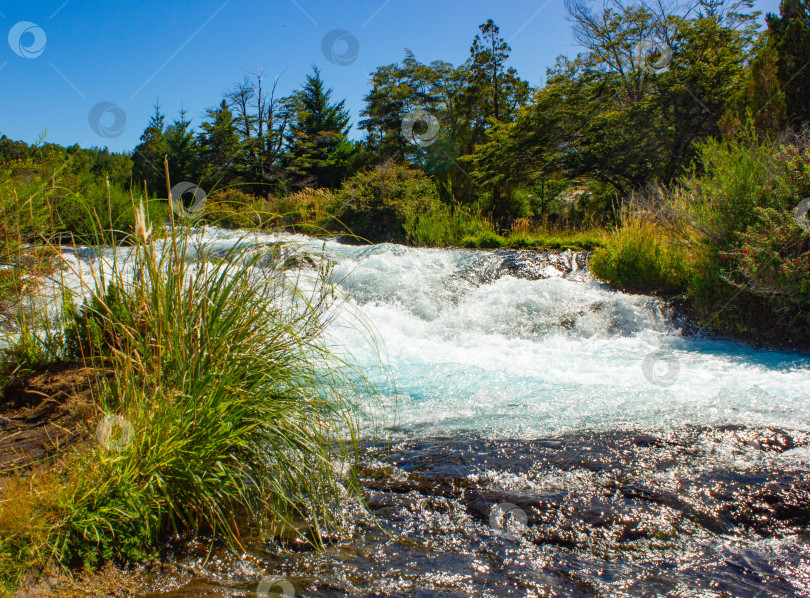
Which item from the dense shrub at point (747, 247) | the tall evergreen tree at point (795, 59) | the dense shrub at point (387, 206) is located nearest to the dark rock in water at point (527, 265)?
the dense shrub at point (747, 247)

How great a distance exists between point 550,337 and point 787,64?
9494 millimetres

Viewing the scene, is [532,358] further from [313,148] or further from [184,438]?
[313,148]

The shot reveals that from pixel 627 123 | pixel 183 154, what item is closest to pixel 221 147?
pixel 183 154

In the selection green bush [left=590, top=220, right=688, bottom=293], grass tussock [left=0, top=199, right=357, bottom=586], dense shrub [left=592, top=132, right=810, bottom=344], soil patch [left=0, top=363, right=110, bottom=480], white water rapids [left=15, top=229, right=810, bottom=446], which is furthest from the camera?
green bush [left=590, top=220, right=688, bottom=293]

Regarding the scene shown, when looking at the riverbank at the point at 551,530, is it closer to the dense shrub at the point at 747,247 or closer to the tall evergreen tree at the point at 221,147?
the dense shrub at the point at 747,247

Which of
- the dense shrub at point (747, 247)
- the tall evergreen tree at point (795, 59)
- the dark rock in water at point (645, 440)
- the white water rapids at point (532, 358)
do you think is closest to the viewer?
the dark rock in water at point (645, 440)

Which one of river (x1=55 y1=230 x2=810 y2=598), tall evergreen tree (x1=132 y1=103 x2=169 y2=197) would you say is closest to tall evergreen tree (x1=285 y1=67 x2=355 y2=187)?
tall evergreen tree (x1=132 y1=103 x2=169 y2=197)

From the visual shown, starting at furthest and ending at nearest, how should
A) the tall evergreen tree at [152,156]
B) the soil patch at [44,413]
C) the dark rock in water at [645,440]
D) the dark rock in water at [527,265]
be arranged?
the tall evergreen tree at [152,156] → the dark rock in water at [527,265] → the dark rock in water at [645,440] → the soil patch at [44,413]

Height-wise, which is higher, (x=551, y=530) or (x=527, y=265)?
(x=527, y=265)

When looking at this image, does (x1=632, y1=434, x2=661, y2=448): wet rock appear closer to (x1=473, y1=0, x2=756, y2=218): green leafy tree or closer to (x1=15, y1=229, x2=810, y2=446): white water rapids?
(x1=15, y1=229, x2=810, y2=446): white water rapids

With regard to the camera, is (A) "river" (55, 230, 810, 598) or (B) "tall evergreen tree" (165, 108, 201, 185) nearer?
(A) "river" (55, 230, 810, 598)

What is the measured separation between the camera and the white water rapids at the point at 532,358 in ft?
14.7

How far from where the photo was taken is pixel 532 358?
685 centimetres

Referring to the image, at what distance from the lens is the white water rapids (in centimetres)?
447
